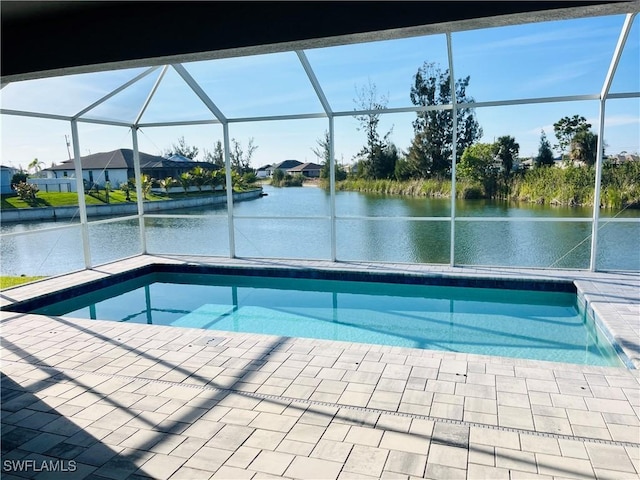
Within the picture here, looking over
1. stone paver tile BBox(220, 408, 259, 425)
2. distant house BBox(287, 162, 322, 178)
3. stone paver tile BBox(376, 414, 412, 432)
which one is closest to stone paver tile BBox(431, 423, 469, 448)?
stone paver tile BBox(376, 414, 412, 432)

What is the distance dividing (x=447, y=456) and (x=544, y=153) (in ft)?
18.9

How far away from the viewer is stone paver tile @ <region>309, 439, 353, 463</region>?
242cm

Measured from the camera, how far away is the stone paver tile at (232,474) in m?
2.28

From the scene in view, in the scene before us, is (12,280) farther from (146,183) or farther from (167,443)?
(167,443)

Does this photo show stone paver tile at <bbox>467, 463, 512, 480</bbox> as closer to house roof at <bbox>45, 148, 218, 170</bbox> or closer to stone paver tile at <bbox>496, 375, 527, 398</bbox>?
stone paver tile at <bbox>496, 375, 527, 398</bbox>

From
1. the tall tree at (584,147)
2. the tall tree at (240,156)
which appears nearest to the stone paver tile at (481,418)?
the tall tree at (584,147)

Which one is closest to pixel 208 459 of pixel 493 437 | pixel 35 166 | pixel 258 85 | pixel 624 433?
pixel 493 437

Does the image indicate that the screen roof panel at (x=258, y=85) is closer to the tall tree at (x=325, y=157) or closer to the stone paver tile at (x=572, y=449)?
the tall tree at (x=325, y=157)

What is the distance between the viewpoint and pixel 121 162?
7945 mm

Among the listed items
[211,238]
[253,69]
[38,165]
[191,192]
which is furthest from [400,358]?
[38,165]

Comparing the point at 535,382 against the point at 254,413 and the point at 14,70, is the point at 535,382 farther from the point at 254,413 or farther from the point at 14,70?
the point at 14,70

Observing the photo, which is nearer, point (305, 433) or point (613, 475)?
point (613, 475)

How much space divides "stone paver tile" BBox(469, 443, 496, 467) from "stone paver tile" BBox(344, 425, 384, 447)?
488 mm

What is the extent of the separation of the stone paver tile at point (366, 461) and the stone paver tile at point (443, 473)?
0.23m
